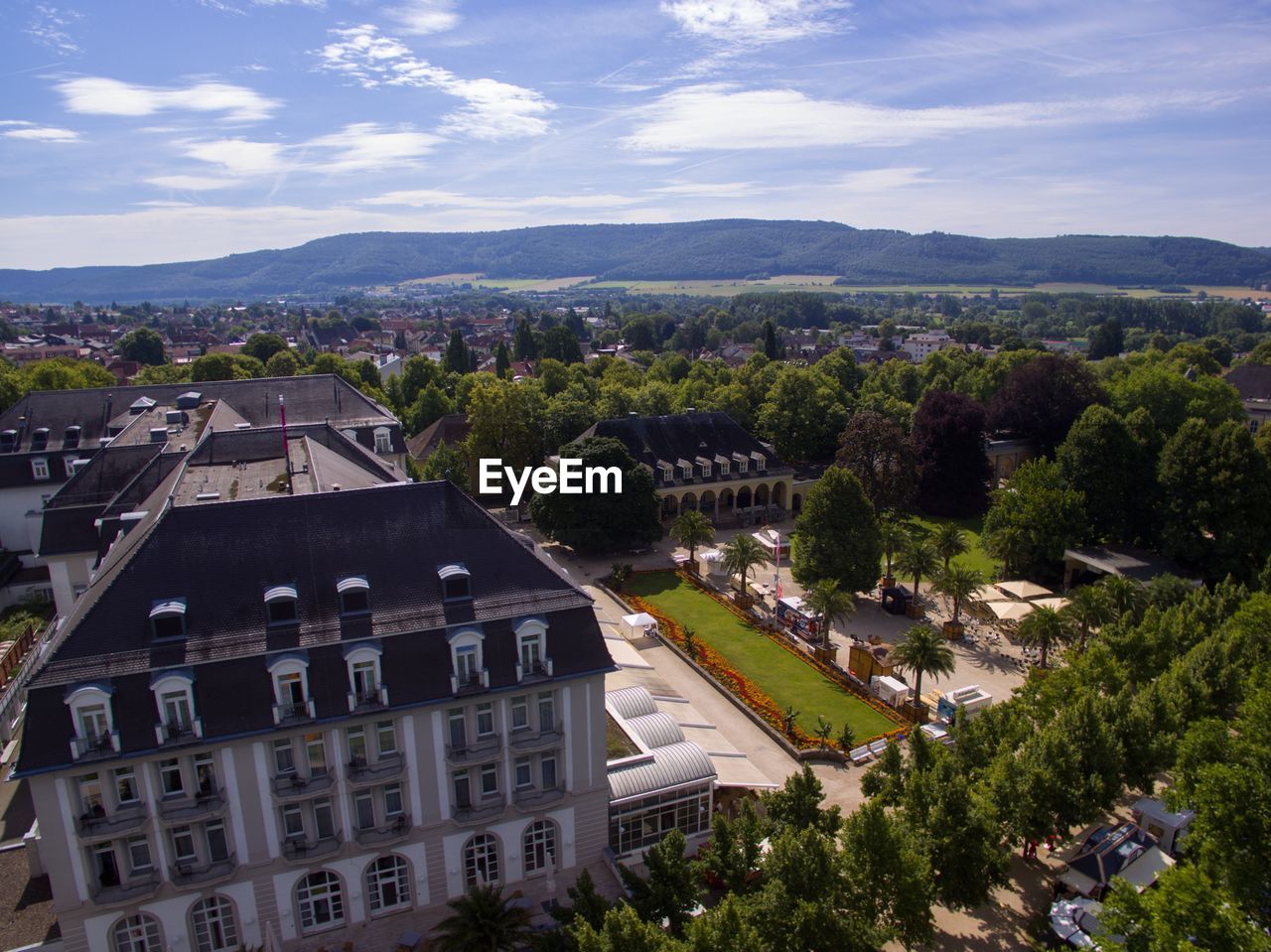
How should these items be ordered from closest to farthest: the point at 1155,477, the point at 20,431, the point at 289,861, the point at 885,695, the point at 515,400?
the point at 289,861
the point at 885,695
the point at 1155,477
the point at 20,431
the point at 515,400

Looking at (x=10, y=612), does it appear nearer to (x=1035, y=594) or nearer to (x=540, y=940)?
(x=540, y=940)

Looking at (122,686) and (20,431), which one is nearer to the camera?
(122,686)

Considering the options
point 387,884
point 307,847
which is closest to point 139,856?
point 307,847

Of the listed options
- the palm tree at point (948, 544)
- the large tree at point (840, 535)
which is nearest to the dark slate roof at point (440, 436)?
the large tree at point (840, 535)

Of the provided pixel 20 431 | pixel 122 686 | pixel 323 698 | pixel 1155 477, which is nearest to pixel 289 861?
pixel 323 698

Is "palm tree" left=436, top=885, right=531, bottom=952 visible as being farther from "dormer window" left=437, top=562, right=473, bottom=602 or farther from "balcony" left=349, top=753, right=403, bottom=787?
"dormer window" left=437, top=562, right=473, bottom=602
